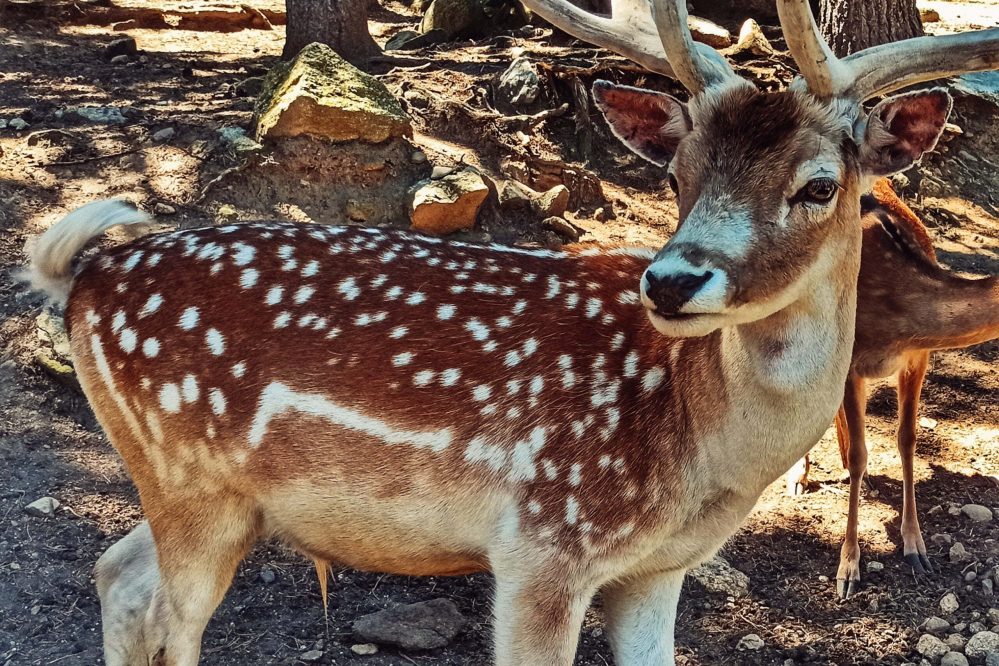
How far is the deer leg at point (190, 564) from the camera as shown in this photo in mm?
3193

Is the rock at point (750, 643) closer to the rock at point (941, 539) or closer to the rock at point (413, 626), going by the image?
the rock at point (413, 626)

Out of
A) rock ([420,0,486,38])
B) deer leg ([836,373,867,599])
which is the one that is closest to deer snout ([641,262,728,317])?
deer leg ([836,373,867,599])

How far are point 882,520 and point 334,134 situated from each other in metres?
3.66

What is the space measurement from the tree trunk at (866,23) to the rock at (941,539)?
3719 mm

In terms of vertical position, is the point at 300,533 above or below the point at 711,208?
below

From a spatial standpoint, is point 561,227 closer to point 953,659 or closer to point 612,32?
point 612,32

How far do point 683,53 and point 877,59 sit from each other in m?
0.52

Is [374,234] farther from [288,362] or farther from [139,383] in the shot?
[139,383]

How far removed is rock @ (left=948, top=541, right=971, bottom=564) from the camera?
4629 mm

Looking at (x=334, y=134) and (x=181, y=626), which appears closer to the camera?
(x=181, y=626)

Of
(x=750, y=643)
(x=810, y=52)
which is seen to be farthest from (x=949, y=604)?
(x=810, y=52)

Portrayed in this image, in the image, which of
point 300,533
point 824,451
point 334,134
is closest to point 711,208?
point 300,533

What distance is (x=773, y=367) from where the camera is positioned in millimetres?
A: 2840

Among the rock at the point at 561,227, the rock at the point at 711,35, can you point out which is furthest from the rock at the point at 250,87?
the rock at the point at 711,35
